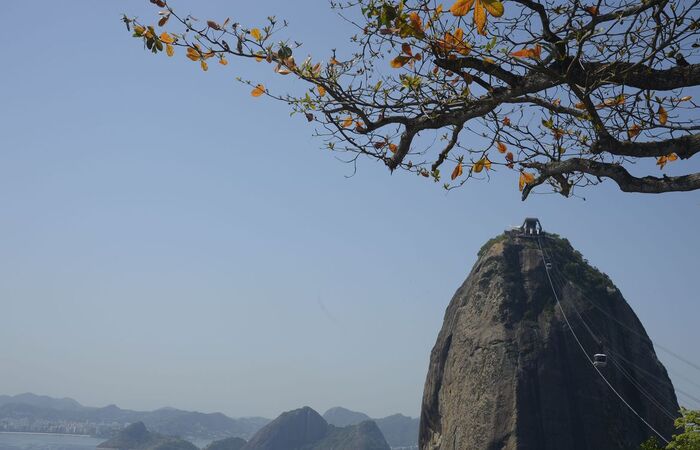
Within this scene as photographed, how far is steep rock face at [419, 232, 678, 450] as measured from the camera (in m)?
51.6

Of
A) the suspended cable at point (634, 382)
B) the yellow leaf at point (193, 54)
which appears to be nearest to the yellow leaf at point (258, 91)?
the yellow leaf at point (193, 54)

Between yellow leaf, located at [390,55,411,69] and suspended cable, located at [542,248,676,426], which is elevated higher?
suspended cable, located at [542,248,676,426]

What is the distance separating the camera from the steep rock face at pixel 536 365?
51606 millimetres

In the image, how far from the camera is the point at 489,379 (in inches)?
2119

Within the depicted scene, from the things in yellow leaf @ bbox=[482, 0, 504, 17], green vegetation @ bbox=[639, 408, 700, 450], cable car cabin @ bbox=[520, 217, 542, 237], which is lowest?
green vegetation @ bbox=[639, 408, 700, 450]

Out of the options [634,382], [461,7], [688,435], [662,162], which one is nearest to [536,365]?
[634,382]

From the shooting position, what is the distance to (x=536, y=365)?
5400 cm

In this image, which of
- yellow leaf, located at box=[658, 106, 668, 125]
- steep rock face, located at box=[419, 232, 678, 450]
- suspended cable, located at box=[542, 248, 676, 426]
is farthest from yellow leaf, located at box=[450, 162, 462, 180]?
suspended cable, located at box=[542, 248, 676, 426]

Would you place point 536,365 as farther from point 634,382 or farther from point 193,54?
point 193,54

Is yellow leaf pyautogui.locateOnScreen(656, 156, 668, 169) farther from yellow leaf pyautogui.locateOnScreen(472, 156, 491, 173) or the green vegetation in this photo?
the green vegetation

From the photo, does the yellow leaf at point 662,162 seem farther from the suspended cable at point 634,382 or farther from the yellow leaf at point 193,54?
the suspended cable at point 634,382

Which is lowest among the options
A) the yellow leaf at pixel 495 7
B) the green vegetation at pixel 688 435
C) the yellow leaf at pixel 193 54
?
the green vegetation at pixel 688 435

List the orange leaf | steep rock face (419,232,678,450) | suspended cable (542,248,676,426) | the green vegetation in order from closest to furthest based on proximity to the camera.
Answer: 1. the orange leaf
2. the green vegetation
3. steep rock face (419,232,678,450)
4. suspended cable (542,248,676,426)

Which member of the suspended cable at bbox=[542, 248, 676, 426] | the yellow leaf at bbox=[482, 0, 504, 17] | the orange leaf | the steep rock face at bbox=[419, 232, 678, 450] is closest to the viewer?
the yellow leaf at bbox=[482, 0, 504, 17]
